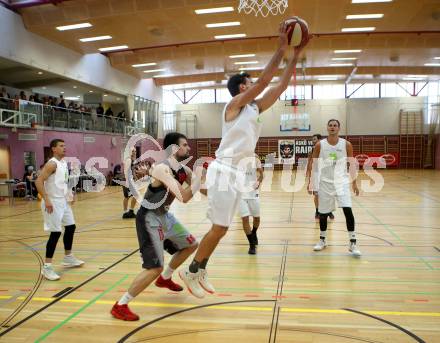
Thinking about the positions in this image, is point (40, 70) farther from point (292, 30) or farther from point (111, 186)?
point (292, 30)

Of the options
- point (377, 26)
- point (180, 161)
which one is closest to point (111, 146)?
point (377, 26)

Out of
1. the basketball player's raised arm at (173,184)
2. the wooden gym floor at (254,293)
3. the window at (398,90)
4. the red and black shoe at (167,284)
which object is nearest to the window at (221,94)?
the window at (398,90)

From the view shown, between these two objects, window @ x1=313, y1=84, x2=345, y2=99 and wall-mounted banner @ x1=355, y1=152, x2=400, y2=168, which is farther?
window @ x1=313, y1=84, x2=345, y2=99

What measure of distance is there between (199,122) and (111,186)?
47.2 feet

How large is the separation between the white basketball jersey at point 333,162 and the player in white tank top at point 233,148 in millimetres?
3185

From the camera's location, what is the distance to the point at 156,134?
31641mm

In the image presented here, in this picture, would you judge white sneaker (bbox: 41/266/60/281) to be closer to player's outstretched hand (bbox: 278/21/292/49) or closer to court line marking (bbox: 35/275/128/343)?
court line marking (bbox: 35/275/128/343)

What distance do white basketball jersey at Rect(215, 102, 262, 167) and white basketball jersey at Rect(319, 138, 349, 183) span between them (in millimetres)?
3277

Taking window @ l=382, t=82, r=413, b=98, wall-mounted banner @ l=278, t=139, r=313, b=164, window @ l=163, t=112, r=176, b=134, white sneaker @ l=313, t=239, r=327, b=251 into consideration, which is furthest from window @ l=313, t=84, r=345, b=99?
white sneaker @ l=313, t=239, r=327, b=251

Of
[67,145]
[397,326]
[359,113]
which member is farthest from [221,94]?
[397,326]

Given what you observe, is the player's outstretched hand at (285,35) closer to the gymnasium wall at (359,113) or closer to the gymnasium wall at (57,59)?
the gymnasium wall at (57,59)

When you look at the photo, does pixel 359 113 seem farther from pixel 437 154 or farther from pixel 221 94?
pixel 221 94

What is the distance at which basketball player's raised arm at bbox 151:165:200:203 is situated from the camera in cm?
382

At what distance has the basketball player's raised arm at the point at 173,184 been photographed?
3.82 m
